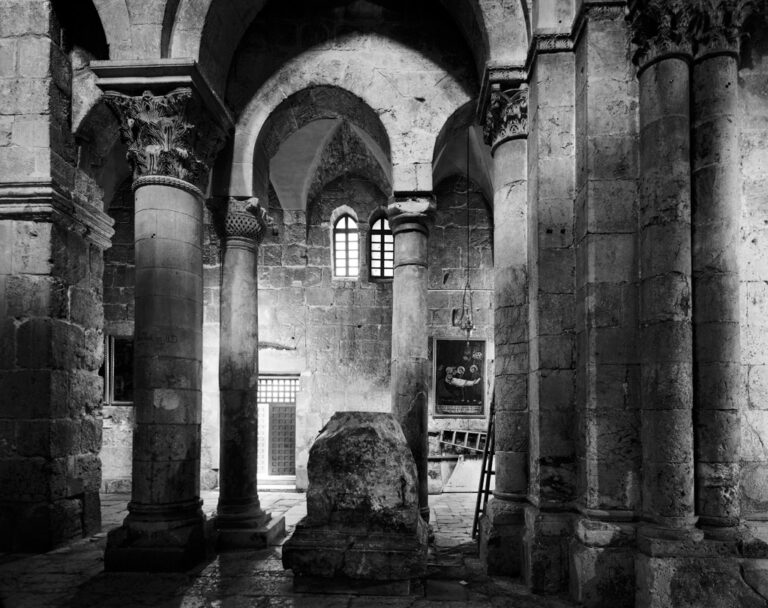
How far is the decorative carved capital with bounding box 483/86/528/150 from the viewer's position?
5.84 metres

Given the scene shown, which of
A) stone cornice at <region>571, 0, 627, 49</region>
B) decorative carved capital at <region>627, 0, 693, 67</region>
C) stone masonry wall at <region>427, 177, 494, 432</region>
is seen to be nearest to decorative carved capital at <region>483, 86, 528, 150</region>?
stone cornice at <region>571, 0, 627, 49</region>

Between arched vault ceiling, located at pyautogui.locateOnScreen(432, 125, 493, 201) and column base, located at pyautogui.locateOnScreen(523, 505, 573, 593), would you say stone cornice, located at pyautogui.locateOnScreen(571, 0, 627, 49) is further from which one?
arched vault ceiling, located at pyautogui.locateOnScreen(432, 125, 493, 201)

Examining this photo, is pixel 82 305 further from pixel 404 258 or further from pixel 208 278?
pixel 208 278

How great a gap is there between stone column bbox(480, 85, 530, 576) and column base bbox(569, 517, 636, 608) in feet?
3.11

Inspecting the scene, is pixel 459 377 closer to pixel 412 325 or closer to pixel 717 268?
pixel 412 325

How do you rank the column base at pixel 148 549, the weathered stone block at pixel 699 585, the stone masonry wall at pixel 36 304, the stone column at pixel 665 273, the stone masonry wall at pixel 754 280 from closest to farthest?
the weathered stone block at pixel 699 585
the stone column at pixel 665 273
the stone masonry wall at pixel 754 280
the column base at pixel 148 549
the stone masonry wall at pixel 36 304

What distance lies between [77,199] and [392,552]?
522 centimetres

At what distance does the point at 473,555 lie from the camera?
6.22 m

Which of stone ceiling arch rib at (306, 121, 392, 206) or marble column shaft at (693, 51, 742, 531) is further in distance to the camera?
stone ceiling arch rib at (306, 121, 392, 206)

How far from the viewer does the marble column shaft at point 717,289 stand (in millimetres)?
4250

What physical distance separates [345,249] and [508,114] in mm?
7223

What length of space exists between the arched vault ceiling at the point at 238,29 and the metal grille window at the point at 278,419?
6.88 metres

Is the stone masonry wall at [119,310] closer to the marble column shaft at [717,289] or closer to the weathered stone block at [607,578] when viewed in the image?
the weathered stone block at [607,578]

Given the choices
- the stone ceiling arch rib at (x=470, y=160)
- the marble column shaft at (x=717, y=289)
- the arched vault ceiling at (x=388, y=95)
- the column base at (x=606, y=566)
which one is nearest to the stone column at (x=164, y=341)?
the arched vault ceiling at (x=388, y=95)
